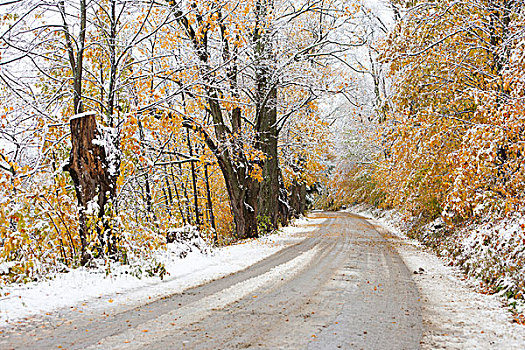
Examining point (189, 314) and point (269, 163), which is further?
point (269, 163)

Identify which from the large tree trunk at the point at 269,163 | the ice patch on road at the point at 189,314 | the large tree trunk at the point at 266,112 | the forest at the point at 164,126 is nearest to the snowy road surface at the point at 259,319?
the ice patch on road at the point at 189,314

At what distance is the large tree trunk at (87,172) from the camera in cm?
852

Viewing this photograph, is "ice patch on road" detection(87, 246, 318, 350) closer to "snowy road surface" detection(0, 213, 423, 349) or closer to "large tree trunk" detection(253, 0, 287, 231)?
"snowy road surface" detection(0, 213, 423, 349)

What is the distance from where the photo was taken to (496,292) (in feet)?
24.1

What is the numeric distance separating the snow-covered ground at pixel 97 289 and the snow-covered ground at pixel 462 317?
4080 millimetres

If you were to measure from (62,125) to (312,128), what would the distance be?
18139mm

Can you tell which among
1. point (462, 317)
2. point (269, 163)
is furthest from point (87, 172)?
point (269, 163)

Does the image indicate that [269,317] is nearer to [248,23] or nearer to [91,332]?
[91,332]

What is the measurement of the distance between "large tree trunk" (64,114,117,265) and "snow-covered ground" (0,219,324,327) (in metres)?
0.87

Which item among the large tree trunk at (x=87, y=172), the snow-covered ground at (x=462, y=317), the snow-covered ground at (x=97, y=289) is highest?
the large tree trunk at (x=87, y=172)

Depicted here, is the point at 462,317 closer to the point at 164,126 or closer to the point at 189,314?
the point at 189,314

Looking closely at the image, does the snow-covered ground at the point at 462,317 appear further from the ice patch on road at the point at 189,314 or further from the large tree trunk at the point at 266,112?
the large tree trunk at the point at 266,112

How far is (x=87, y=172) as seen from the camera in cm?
869

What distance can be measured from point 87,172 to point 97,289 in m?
2.60
